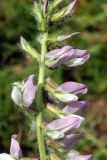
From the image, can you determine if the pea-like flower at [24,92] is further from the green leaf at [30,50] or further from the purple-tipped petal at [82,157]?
the purple-tipped petal at [82,157]

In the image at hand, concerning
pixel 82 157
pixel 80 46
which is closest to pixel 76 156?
pixel 82 157

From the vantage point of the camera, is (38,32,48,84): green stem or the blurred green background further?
the blurred green background

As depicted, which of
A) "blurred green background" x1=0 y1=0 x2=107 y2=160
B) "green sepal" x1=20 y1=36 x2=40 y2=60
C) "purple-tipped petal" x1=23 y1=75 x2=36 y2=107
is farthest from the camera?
"blurred green background" x1=0 y1=0 x2=107 y2=160

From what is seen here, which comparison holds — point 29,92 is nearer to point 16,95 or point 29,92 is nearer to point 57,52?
point 16,95

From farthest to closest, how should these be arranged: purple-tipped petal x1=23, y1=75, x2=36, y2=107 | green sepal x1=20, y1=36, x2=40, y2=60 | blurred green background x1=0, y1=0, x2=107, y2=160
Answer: blurred green background x1=0, y1=0, x2=107, y2=160
green sepal x1=20, y1=36, x2=40, y2=60
purple-tipped petal x1=23, y1=75, x2=36, y2=107

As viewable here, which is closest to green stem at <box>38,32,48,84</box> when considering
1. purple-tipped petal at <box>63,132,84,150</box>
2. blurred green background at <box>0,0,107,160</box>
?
purple-tipped petal at <box>63,132,84,150</box>

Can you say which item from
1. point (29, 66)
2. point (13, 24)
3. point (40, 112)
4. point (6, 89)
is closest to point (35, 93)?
point (40, 112)

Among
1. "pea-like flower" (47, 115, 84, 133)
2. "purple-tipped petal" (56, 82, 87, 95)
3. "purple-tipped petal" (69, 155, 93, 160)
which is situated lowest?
"purple-tipped petal" (69, 155, 93, 160)

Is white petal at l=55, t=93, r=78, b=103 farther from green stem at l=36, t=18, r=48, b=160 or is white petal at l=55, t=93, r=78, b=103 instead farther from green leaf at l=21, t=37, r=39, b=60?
green leaf at l=21, t=37, r=39, b=60

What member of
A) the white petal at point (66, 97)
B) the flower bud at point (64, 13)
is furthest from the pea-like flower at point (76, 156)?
the flower bud at point (64, 13)

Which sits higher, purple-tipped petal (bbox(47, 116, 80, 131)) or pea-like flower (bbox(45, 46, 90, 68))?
pea-like flower (bbox(45, 46, 90, 68))
